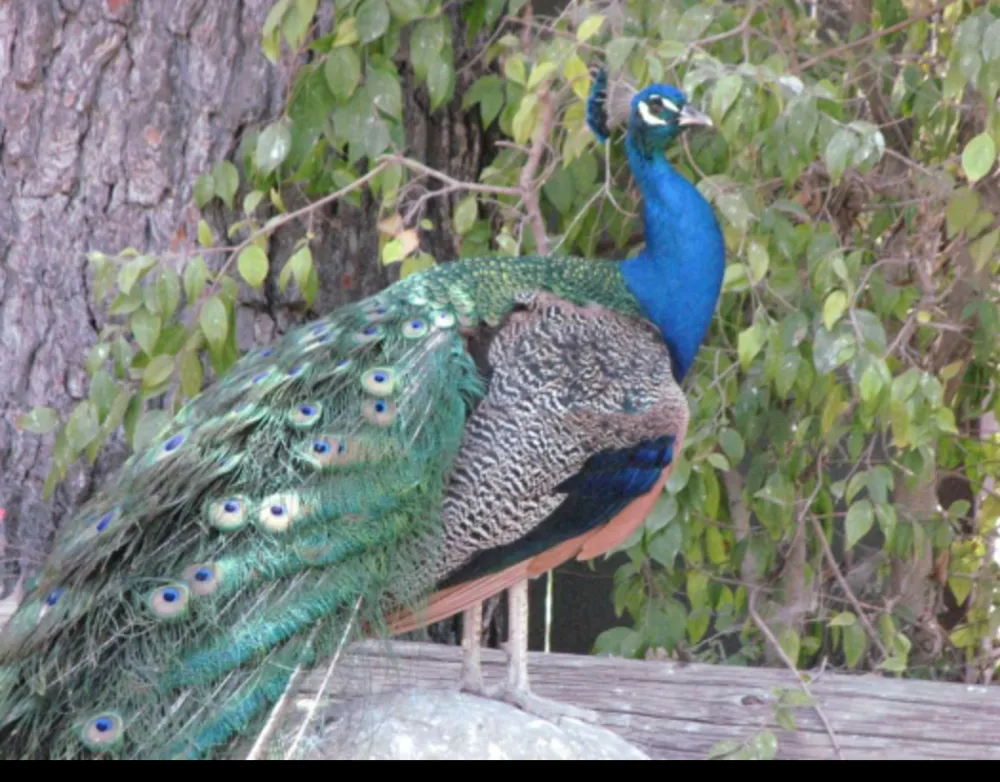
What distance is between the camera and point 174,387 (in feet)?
8.30

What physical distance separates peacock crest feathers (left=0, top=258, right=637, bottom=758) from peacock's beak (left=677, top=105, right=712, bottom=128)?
29cm

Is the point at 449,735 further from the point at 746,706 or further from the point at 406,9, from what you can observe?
the point at 406,9

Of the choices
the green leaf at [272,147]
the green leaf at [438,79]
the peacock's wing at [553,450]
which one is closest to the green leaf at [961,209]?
the peacock's wing at [553,450]

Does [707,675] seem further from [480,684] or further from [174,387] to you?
[174,387]

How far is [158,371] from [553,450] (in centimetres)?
69

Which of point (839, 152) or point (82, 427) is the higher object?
point (839, 152)

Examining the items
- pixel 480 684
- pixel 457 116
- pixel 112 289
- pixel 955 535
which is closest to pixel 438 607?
pixel 480 684

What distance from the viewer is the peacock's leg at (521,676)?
207cm

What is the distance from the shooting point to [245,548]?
6.10 ft

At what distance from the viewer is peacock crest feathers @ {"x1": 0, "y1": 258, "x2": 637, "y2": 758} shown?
1.78 m

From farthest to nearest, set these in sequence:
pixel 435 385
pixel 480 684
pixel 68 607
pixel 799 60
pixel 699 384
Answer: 1. pixel 799 60
2. pixel 699 384
3. pixel 480 684
4. pixel 435 385
5. pixel 68 607

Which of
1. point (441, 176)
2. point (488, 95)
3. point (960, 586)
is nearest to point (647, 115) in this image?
point (441, 176)

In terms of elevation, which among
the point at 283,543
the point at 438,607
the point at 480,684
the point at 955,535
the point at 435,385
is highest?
the point at 435,385

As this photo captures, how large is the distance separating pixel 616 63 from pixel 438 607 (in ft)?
2.51
